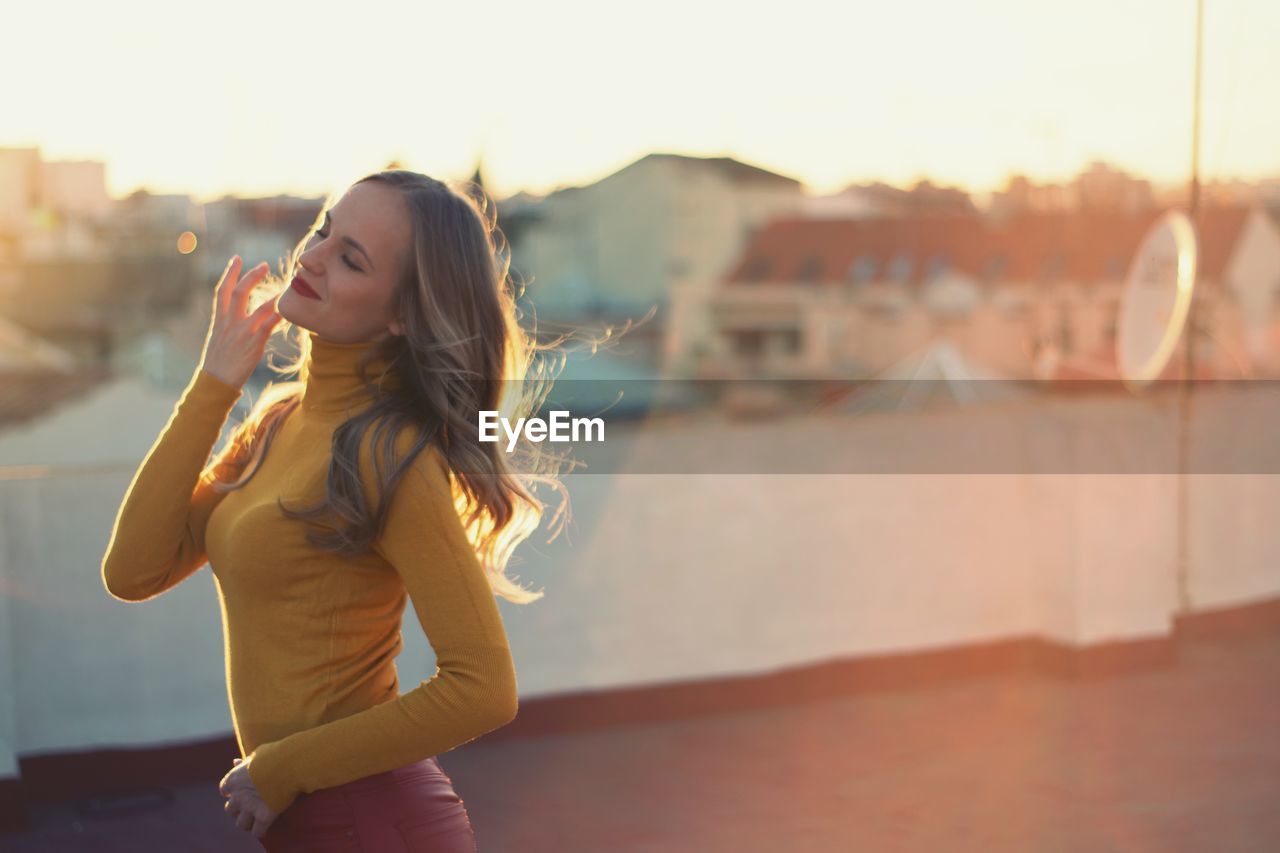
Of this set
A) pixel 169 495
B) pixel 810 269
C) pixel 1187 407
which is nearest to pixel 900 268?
pixel 810 269

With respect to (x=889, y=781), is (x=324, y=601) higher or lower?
higher

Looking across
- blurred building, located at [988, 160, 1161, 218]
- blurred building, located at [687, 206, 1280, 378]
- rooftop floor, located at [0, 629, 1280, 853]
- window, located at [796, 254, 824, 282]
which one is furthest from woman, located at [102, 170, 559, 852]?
window, located at [796, 254, 824, 282]

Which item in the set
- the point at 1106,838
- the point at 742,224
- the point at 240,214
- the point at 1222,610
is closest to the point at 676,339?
the point at 742,224

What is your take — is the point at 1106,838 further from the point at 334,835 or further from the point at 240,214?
the point at 240,214

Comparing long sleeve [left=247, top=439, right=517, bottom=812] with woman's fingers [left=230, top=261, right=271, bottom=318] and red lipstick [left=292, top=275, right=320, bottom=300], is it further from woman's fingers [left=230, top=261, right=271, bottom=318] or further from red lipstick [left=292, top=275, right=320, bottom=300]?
woman's fingers [left=230, top=261, right=271, bottom=318]

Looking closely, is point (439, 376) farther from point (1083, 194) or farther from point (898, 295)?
point (898, 295)

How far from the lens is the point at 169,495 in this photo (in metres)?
Result: 1.95

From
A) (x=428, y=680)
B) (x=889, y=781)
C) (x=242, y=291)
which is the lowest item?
(x=889, y=781)

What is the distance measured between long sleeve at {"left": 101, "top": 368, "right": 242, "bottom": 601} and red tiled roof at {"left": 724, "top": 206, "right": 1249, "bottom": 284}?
43.0 m

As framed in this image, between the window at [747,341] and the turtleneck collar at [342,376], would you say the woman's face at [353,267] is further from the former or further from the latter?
the window at [747,341]

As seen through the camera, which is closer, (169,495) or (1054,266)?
(169,495)

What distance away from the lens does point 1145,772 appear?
5.14 m

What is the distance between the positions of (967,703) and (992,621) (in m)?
0.51

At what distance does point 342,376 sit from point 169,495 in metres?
0.29
